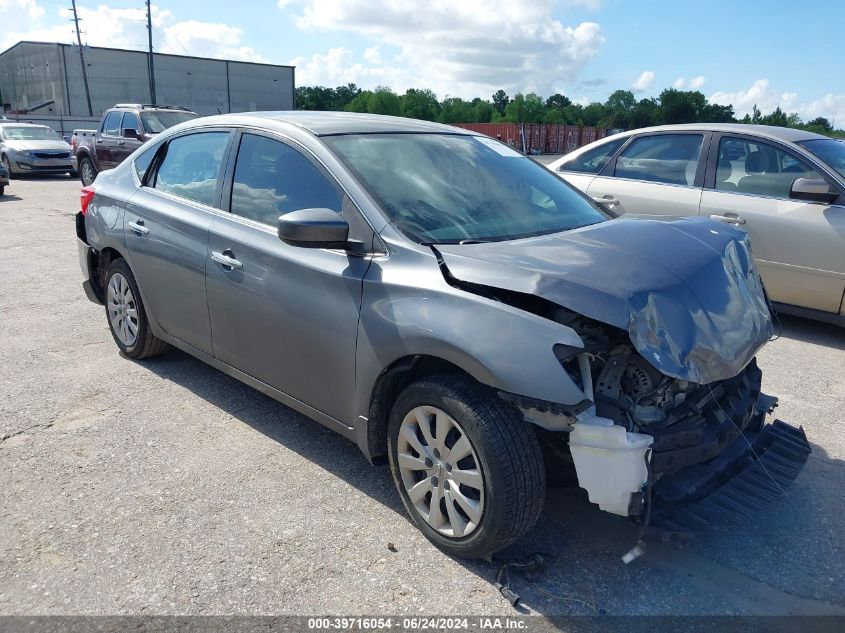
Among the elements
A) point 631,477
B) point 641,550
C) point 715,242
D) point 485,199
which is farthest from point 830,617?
point 485,199

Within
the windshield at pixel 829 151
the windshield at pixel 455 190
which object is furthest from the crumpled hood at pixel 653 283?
the windshield at pixel 829 151

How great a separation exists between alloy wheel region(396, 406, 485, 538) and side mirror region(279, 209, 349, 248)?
2.73 ft

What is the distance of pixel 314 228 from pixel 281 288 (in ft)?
1.76

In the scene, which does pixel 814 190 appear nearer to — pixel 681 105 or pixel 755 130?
pixel 755 130

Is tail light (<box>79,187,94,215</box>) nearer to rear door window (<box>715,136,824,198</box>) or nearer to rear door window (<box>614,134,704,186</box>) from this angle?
rear door window (<box>614,134,704,186</box>)

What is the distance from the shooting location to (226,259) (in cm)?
371

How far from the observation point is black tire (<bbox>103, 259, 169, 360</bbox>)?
468 cm

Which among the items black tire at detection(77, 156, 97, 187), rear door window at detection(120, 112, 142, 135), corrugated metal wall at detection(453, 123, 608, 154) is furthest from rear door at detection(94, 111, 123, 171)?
corrugated metal wall at detection(453, 123, 608, 154)

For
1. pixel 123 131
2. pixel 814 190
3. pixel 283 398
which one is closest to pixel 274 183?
pixel 283 398

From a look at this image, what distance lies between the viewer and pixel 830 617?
2602 millimetres

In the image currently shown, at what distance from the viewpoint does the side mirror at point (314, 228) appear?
2994 mm

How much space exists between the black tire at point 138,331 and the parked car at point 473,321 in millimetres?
603

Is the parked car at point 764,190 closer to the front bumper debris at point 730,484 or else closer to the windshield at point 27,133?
the front bumper debris at point 730,484

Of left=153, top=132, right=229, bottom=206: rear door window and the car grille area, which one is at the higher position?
left=153, top=132, right=229, bottom=206: rear door window
